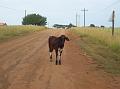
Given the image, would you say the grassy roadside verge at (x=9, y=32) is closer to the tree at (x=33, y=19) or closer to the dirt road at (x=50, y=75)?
the dirt road at (x=50, y=75)

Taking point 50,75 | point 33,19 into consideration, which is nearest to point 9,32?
point 50,75

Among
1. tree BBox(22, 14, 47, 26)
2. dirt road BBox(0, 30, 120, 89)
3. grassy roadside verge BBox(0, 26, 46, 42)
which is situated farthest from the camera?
tree BBox(22, 14, 47, 26)

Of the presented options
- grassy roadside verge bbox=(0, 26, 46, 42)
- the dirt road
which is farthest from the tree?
the dirt road

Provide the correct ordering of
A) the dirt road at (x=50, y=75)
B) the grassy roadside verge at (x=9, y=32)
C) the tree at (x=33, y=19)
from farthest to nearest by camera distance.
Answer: the tree at (x=33, y=19)
the grassy roadside verge at (x=9, y=32)
the dirt road at (x=50, y=75)

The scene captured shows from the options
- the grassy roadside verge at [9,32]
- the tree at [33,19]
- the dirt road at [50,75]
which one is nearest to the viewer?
the dirt road at [50,75]

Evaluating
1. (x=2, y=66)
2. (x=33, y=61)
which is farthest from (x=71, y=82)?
(x=33, y=61)

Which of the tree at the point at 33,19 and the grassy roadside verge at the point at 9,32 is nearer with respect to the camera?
the grassy roadside verge at the point at 9,32

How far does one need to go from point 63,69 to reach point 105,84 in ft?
10.1

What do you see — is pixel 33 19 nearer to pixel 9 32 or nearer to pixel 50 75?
pixel 9 32

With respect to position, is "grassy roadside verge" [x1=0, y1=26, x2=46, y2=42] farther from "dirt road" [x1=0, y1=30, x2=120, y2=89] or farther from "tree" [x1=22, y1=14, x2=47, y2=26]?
"tree" [x1=22, y1=14, x2=47, y2=26]

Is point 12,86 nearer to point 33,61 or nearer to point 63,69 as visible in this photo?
point 63,69

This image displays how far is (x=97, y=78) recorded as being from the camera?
514 inches

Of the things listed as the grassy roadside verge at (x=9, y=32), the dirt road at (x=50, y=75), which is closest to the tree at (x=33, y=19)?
the grassy roadside verge at (x=9, y=32)

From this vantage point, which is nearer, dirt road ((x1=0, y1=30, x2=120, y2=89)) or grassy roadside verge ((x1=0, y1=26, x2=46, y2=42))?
dirt road ((x1=0, y1=30, x2=120, y2=89))
